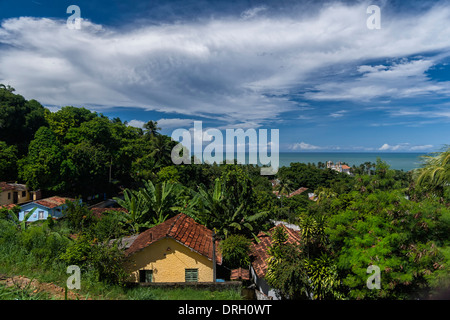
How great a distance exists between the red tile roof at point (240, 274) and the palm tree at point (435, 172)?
9144mm

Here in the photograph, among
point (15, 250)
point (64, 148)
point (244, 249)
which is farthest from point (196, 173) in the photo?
point (15, 250)

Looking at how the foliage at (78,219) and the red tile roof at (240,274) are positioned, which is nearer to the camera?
the red tile roof at (240,274)

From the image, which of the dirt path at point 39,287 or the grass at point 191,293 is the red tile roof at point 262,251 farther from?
the dirt path at point 39,287

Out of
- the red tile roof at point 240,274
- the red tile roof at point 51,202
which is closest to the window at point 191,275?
the red tile roof at point 240,274

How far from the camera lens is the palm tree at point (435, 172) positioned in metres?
9.51

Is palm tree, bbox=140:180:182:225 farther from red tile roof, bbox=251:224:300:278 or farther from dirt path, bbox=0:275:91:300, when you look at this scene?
dirt path, bbox=0:275:91:300

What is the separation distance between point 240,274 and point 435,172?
980 centimetres

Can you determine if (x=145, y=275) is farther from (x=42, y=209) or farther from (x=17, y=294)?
(x=42, y=209)

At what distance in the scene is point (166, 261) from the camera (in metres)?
12.0

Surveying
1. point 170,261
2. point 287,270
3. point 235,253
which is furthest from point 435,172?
point 170,261

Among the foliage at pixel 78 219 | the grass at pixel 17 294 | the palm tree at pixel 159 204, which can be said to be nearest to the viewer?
the grass at pixel 17 294

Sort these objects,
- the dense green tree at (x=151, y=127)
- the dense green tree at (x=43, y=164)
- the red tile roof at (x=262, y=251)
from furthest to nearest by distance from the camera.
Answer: the dense green tree at (x=151, y=127) < the dense green tree at (x=43, y=164) < the red tile roof at (x=262, y=251)

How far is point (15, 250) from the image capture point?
9.84 meters
